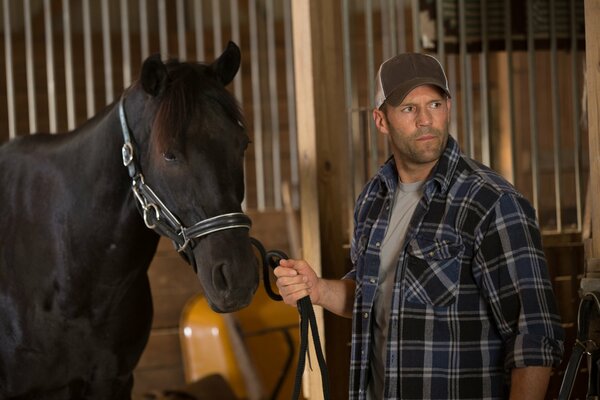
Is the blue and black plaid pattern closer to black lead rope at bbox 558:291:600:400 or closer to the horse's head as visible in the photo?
black lead rope at bbox 558:291:600:400

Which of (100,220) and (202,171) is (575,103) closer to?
(202,171)

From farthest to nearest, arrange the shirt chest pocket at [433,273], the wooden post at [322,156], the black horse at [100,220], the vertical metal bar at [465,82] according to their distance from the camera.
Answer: the vertical metal bar at [465,82]
the wooden post at [322,156]
the black horse at [100,220]
the shirt chest pocket at [433,273]

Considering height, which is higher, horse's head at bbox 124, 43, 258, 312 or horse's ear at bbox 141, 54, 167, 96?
horse's ear at bbox 141, 54, 167, 96

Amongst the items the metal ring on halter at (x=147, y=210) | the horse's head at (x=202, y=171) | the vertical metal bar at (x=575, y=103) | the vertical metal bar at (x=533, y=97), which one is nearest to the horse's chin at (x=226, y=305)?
the horse's head at (x=202, y=171)

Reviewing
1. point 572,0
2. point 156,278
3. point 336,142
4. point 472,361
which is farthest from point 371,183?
point 156,278

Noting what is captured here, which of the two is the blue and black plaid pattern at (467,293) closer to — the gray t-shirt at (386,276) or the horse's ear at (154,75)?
the gray t-shirt at (386,276)

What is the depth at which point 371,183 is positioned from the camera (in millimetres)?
1778

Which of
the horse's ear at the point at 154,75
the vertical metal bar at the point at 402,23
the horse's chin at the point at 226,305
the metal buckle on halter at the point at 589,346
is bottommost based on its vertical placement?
the metal buckle on halter at the point at 589,346

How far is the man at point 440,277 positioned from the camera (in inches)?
54.9

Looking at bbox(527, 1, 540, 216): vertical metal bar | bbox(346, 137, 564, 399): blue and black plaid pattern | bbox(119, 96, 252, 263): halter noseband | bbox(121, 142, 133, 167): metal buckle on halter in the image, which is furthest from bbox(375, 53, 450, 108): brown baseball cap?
bbox(527, 1, 540, 216): vertical metal bar

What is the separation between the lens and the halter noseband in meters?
1.91

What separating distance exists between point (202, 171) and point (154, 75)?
294 millimetres

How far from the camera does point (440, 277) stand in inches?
58.5

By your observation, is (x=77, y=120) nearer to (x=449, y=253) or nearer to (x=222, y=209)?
(x=222, y=209)
